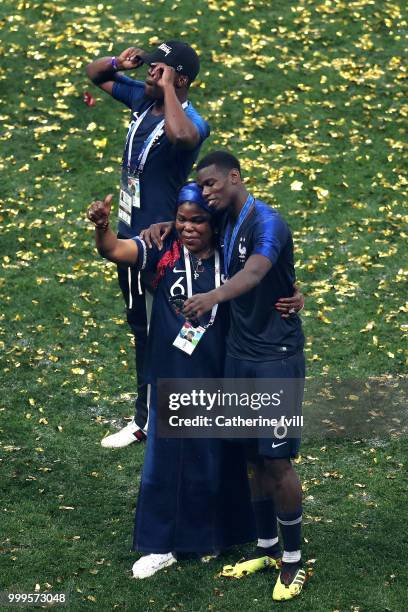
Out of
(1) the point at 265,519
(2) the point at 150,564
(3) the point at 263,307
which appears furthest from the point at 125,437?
(3) the point at 263,307

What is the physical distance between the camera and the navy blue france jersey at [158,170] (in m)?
9.21

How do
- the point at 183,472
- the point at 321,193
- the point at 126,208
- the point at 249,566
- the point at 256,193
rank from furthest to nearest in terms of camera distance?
the point at 256,193 → the point at 321,193 → the point at 126,208 → the point at 183,472 → the point at 249,566

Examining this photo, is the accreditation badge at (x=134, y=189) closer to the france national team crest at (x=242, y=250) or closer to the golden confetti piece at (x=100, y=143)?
the france national team crest at (x=242, y=250)

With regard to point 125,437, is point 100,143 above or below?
below

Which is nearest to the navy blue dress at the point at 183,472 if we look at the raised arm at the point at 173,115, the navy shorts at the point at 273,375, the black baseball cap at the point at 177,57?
the navy shorts at the point at 273,375

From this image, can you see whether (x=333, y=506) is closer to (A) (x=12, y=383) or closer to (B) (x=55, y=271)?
(A) (x=12, y=383)

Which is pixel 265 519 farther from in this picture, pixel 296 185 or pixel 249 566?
pixel 296 185

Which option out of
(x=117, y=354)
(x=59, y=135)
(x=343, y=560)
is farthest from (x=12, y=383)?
(x=59, y=135)

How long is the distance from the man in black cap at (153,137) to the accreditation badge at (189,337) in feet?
5.52

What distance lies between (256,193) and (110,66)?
212 inches

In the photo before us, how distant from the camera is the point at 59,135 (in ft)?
54.2

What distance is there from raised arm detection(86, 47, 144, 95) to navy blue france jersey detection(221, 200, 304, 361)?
2.71 m

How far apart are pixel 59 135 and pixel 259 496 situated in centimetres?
966

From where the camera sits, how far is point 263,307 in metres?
7.60
